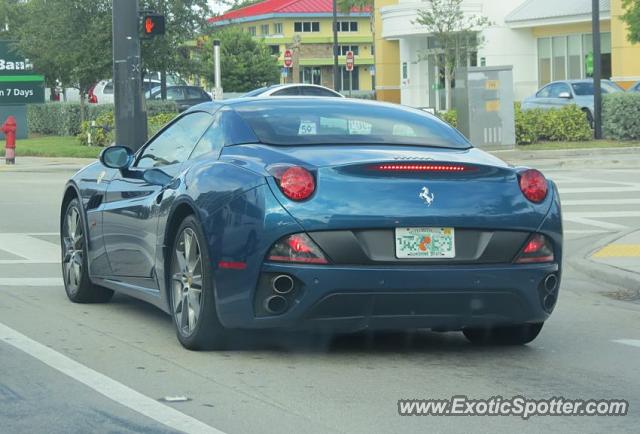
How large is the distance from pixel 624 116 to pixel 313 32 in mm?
74050

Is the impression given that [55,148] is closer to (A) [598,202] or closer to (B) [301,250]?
(A) [598,202]

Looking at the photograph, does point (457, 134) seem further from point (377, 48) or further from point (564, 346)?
point (377, 48)

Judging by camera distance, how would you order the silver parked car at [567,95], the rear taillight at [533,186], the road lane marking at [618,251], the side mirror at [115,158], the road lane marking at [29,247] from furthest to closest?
the silver parked car at [567,95], the road lane marking at [29,247], the road lane marking at [618,251], the side mirror at [115,158], the rear taillight at [533,186]

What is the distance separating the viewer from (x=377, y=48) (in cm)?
6331

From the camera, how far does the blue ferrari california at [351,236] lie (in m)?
6.75

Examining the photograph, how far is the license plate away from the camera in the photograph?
680 centimetres

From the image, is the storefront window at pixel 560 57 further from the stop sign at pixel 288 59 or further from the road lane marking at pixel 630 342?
the road lane marking at pixel 630 342

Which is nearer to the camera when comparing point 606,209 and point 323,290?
point 323,290

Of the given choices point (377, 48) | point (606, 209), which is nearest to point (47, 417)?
point (606, 209)

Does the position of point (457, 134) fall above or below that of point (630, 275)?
above

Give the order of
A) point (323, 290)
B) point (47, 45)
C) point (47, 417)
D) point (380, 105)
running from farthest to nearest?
point (47, 45) → point (380, 105) → point (323, 290) → point (47, 417)

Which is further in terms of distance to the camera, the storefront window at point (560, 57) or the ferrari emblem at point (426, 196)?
the storefront window at point (560, 57)

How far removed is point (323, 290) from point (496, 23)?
156 feet

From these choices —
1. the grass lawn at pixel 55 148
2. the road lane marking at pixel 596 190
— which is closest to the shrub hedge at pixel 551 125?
the grass lawn at pixel 55 148
